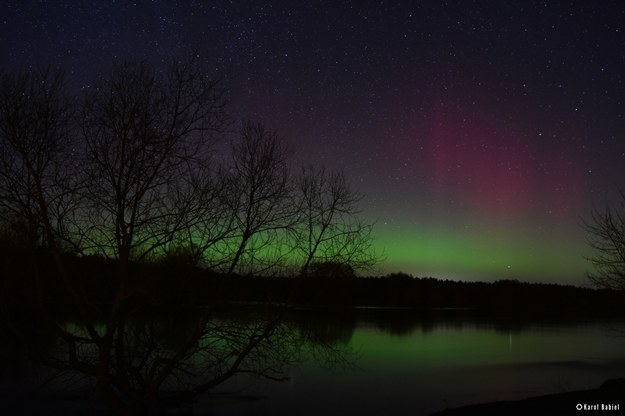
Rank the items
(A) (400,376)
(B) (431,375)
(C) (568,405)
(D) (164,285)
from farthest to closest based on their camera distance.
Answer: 1. (B) (431,375)
2. (A) (400,376)
3. (C) (568,405)
4. (D) (164,285)

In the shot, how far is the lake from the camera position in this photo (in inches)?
774

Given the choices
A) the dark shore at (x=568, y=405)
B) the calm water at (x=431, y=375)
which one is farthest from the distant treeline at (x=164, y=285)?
the calm water at (x=431, y=375)

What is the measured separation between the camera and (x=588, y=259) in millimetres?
18938

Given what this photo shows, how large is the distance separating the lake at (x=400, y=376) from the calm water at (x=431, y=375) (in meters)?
0.04

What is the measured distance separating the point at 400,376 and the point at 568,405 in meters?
13.4

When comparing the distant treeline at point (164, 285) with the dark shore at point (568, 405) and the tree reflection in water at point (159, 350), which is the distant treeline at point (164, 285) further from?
the dark shore at point (568, 405)

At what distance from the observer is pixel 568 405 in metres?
15.8

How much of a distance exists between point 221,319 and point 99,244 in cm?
294

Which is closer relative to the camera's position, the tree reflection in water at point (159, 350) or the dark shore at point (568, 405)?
the tree reflection in water at point (159, 350)

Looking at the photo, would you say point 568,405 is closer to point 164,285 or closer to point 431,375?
point 164,285

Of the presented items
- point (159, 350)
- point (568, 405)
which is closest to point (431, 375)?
point (568, 405)

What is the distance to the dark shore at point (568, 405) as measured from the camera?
14.5 metres

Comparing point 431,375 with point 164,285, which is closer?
point 164,285

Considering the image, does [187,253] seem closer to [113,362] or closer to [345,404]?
[113,362]
